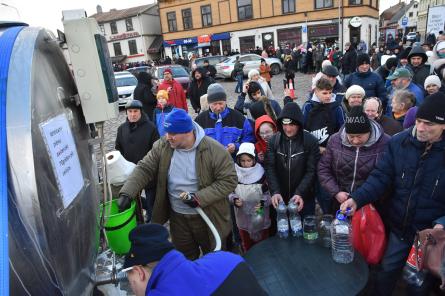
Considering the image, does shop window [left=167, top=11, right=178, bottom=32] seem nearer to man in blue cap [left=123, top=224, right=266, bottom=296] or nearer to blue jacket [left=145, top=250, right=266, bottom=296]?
man in blue cap [left=123, top=224, right=266, bottom=296]

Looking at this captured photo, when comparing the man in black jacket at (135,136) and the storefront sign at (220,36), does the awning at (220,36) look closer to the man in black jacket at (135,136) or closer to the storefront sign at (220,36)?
the storefront sign at (220,36)

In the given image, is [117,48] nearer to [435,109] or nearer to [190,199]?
[190,199]

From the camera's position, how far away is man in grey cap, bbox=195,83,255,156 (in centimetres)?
421

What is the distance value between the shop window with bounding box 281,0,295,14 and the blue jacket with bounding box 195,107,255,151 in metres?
30.0

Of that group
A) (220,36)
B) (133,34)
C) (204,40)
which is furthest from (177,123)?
(133,34)

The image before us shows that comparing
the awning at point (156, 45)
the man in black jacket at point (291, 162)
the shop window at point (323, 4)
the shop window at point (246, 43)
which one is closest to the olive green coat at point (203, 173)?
the man in black jacket at point (291, 162)

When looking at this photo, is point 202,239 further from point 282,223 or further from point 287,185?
point 287,185

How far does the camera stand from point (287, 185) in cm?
362

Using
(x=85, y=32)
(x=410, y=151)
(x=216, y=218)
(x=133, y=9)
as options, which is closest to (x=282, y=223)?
(x=216, y=218)

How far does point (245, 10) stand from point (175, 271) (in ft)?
113

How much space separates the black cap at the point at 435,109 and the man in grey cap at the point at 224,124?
2.14 metres

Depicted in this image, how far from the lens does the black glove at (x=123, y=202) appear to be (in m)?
2.54

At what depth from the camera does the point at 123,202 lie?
100 inches

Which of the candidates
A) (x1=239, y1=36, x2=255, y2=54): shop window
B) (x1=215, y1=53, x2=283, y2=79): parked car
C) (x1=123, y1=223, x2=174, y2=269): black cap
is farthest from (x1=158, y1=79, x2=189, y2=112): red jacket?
(x1=239, y1=36, x2=255, y2=54): shop window
